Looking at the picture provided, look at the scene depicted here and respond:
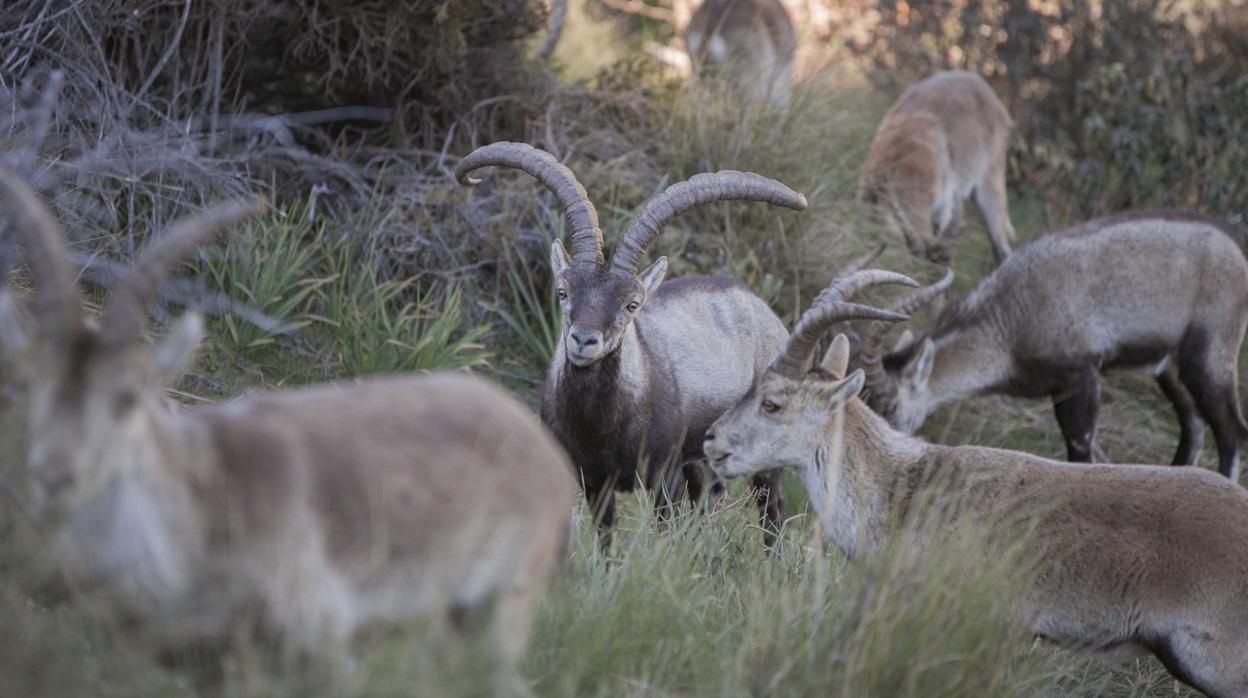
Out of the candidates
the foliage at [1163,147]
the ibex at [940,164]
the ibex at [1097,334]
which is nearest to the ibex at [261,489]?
the ibex at [1097,334]

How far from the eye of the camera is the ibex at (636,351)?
6270 millimetres

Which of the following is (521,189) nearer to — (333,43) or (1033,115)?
(333,43)

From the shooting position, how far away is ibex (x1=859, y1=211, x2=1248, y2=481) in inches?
349

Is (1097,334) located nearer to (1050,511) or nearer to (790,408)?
(1050,511)

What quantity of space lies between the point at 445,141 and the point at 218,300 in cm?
333

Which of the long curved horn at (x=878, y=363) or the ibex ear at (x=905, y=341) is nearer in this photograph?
the long curved horn at (x=878, y=363)

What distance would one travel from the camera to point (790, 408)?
18.3 ft

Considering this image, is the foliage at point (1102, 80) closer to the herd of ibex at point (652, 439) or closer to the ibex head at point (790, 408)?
the herd of ibex at point (652, 439)

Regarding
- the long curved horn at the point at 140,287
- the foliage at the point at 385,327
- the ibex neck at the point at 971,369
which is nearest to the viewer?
the long curved horn at the point at 140,287

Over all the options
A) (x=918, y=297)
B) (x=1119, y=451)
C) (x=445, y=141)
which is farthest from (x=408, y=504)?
(x=1119, y=451)

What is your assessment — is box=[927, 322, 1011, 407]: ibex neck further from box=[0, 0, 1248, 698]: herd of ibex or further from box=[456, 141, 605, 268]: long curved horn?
box=[456, 141, 605, 268]: long curved horn

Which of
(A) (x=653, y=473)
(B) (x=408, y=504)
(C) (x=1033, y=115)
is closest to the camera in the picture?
(B) (x=408, y=504)

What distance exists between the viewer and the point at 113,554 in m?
2.92

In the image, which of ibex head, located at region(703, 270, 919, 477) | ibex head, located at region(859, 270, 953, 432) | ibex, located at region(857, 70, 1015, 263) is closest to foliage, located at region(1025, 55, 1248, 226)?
ibex, located at region(857, 70, 1015, 263)
